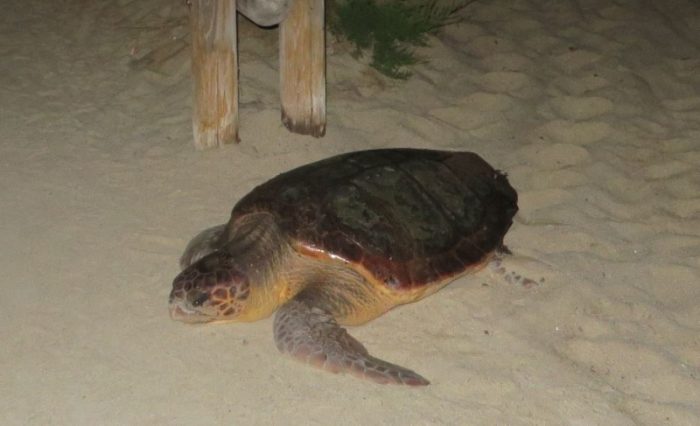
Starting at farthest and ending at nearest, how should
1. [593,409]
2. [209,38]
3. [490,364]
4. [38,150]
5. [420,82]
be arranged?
[420,82] → [38,150] → [209,38] → [490,364] → [593,409]

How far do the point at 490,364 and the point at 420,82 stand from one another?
2.40 metres

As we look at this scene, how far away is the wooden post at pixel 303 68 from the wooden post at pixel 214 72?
0.91ft

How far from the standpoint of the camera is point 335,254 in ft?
8.75

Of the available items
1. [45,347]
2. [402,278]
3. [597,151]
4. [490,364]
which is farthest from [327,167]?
[597,151]

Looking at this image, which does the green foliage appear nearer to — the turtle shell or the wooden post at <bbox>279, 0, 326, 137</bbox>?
the wooden post at <bbox>279, 0, 326, 137</bbox>

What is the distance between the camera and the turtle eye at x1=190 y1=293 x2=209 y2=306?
255 cm

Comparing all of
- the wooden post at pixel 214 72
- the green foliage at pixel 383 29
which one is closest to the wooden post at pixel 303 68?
the wooden post at pixel 214 72

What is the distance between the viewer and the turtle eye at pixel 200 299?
8.38ft

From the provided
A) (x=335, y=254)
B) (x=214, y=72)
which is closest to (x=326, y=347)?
(x=335, y=254)

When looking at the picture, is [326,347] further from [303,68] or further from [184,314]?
[303,68]

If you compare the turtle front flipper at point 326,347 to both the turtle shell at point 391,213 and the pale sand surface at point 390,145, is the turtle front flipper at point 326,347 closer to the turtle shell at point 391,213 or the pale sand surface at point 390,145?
the pale sand surface at point 390,145

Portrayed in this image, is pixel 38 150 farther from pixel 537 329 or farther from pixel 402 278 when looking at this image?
pixel 537 329

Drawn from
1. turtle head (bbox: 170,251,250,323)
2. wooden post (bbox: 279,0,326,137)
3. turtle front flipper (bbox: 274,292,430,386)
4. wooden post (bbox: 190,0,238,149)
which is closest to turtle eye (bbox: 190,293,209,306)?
turtle head (bbox: 170,251,250,323)

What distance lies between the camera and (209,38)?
3432 millimetres
